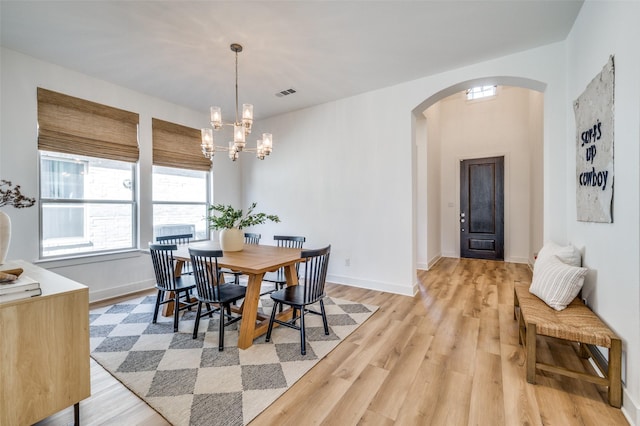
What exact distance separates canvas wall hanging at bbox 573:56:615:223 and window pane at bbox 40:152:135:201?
5283 millimetres

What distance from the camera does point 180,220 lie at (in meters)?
4.66

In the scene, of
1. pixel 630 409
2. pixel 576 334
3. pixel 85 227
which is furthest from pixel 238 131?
pixel 630 409

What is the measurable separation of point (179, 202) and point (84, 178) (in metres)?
1.31

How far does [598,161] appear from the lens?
1.97 m

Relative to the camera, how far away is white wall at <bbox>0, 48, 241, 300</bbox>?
9.66 feet

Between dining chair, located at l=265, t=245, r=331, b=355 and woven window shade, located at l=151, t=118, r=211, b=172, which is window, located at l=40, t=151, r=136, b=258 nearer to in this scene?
woven window shade, located at l=151, t=118, r=211, b=172

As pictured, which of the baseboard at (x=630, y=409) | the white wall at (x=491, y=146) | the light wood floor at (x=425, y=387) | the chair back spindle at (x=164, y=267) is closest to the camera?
the baseboard at (x=630, y=409)

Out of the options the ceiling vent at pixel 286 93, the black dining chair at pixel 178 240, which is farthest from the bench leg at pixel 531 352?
the ceiling vent at pixel 286 93

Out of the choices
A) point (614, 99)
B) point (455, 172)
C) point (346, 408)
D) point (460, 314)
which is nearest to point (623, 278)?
point (614, 99)

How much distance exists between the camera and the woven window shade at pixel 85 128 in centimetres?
320

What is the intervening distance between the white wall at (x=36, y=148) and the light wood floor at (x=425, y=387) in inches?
76.2

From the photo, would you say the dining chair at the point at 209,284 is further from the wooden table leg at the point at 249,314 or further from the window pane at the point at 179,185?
the window pane at the point at 179,185

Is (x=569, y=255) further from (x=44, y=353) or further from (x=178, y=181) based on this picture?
(x=178, y=181)

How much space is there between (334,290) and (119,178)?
11.7ft
